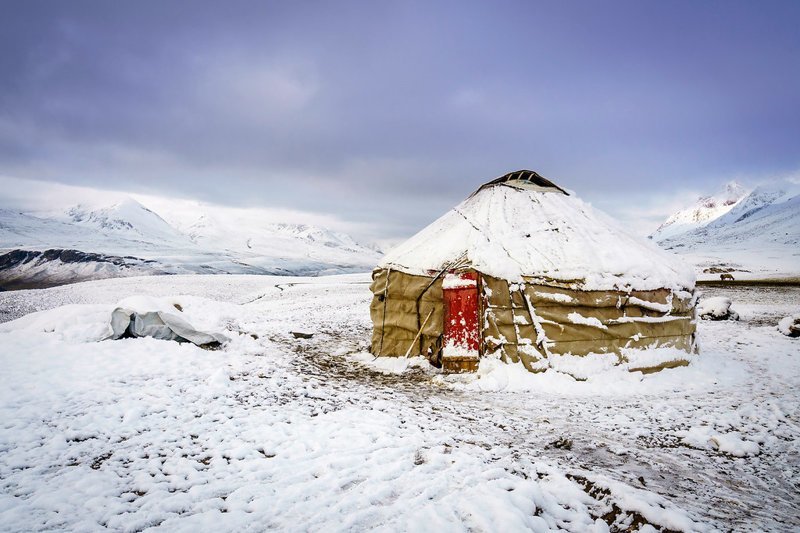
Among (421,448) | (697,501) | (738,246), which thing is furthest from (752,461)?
(738,246)

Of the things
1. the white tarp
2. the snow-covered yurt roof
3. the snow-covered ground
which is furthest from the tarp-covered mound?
the snow-covered yurt roof

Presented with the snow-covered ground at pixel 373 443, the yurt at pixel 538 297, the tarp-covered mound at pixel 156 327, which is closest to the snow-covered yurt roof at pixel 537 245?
the yurt at pixel 538 297

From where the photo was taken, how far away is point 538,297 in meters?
6.60

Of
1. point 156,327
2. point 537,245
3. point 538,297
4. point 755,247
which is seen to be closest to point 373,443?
point 538,297

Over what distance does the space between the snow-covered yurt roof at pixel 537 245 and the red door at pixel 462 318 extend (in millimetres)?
338

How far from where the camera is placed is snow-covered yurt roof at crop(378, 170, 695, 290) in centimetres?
675

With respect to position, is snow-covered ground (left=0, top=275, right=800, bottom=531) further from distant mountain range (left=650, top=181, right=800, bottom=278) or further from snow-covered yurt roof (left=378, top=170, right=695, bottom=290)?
distant mountain range (left=650, top=181, right=800, bottom=278)

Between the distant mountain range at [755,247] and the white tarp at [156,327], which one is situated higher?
the distant mountain range at [755,247]

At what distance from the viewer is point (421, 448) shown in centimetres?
388

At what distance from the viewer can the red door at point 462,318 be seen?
23.0ft

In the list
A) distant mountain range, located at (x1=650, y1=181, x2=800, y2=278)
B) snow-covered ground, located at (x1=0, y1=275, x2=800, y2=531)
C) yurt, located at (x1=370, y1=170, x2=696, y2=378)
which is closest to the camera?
Answer: snow-covered ground, located at (x1=0, y1=275, x2=800, y2=531)

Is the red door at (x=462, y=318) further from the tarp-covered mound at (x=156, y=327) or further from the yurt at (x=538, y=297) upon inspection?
the tarp-covered mound at (x=156, y=327)

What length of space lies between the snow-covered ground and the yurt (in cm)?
43

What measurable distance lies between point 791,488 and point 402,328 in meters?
5.82
